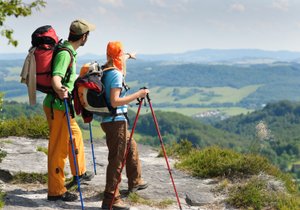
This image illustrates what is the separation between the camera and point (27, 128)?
1256 cm

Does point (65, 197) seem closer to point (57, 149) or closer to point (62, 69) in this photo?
point (57, 149)

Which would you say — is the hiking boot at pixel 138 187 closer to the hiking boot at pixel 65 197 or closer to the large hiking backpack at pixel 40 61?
the hiking boot at pixel 65 197

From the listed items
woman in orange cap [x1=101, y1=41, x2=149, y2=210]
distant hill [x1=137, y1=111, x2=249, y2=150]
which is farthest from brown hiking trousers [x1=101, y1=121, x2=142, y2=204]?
distant hill [x1=137, y1=111, x2=249, y2=150]

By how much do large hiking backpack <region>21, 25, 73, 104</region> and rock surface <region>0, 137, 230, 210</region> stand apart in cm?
181

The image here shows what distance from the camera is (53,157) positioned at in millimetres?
6777

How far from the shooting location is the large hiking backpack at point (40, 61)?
21.3ft

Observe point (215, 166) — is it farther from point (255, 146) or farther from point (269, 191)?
point (269, 191)

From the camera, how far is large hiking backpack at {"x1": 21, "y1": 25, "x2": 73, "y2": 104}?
6.48m

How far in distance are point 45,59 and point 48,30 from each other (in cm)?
52

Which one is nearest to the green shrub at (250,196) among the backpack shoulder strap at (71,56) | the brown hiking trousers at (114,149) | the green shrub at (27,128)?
the brown hiking trousers at (114,149)

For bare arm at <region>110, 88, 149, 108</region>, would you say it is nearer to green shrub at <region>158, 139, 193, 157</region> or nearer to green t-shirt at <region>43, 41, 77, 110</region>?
green t-shirt at <region>43, 41, 77, 110</region>

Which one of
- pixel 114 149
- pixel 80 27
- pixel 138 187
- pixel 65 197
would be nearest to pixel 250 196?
pixel 138 187

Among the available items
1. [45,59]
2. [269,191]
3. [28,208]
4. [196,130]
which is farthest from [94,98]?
[196,130]

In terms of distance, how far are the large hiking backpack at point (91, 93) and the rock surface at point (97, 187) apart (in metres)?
1.63
